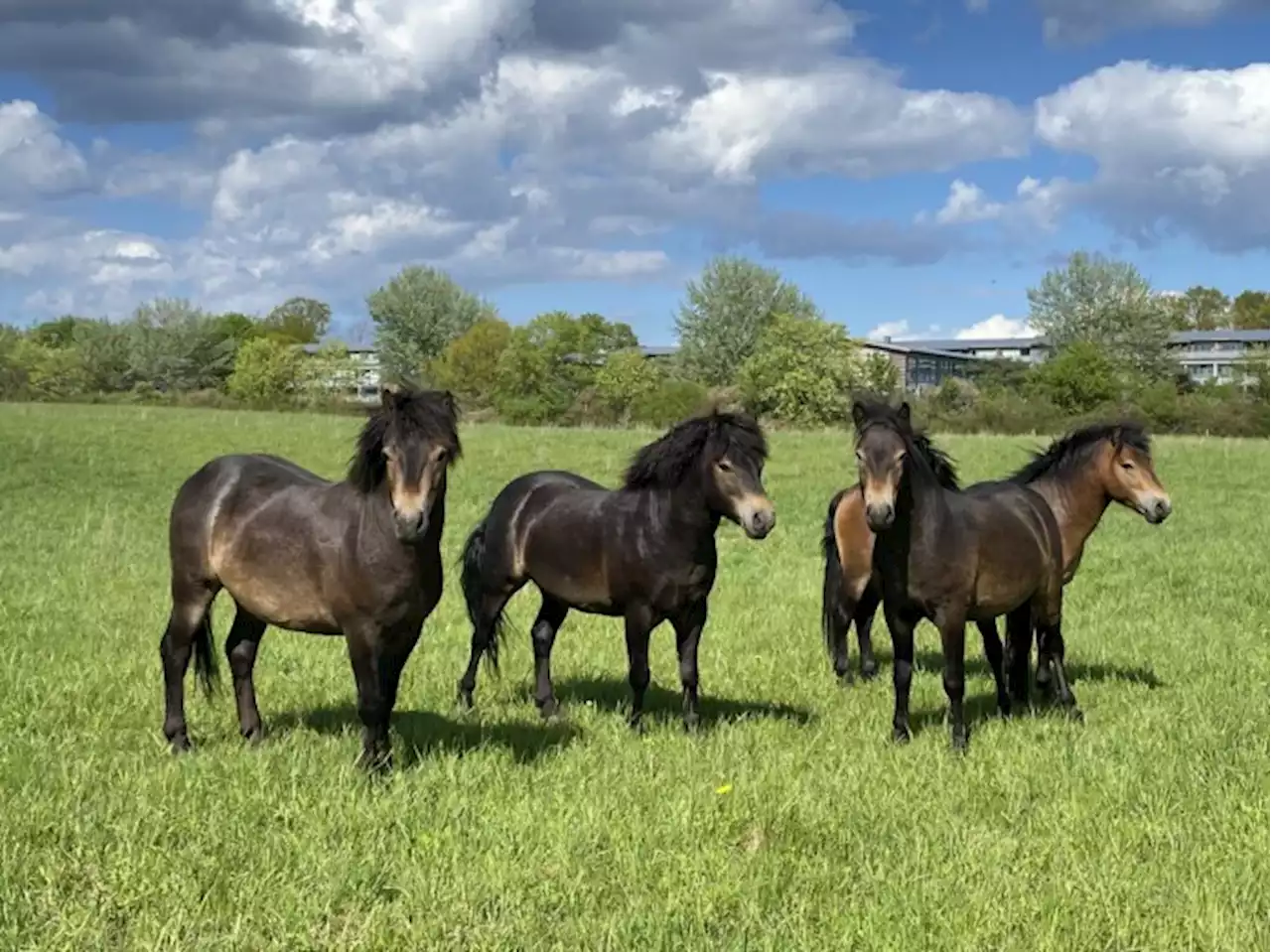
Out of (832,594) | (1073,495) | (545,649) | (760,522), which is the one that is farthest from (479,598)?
(1073,495)

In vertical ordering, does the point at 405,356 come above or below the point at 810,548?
above

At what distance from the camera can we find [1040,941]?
14.0ft

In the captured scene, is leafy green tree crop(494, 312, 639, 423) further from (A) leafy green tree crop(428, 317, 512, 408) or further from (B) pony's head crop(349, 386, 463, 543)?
(B) pony's head crop(349, 386, 463, 543)

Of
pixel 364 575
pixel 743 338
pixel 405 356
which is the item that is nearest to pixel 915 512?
pixel 364 575

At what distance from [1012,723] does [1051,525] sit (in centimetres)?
154

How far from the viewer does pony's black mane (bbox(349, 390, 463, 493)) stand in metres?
5.77

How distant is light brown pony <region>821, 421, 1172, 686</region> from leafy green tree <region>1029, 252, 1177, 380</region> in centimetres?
8198

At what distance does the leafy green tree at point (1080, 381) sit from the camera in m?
71.1

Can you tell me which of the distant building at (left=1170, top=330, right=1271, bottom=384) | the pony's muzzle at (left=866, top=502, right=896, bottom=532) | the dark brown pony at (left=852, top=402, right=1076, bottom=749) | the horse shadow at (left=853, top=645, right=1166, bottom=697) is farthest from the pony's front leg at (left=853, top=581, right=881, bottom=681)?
the distant building at (left=1170, top=330, right=1271, bottom=384)

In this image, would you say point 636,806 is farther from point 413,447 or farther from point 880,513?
point 880,513

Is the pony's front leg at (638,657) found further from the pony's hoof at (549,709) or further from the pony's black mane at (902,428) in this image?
the pony's black mane at (902,428)

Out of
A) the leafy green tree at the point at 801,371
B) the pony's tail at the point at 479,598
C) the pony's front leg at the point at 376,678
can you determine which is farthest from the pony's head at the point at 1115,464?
the leafy green tree at the point at 801,371

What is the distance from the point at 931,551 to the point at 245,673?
14.9 feet

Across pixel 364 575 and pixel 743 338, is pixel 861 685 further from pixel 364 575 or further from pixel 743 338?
pixel 743 338
